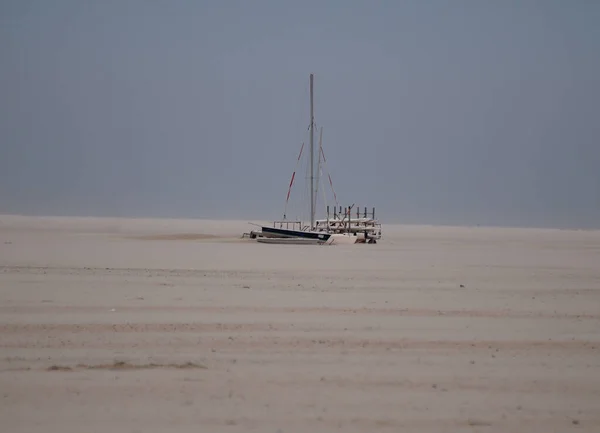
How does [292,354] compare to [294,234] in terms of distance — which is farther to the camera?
[294,234]

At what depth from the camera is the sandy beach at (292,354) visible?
6.06 metres

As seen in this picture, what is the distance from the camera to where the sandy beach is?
606cm

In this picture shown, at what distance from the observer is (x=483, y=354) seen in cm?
835

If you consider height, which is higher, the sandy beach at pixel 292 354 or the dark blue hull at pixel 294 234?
the dark blue hull at pixel 294 234

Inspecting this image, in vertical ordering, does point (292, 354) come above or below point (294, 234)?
below

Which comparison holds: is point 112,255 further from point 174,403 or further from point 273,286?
point 174,403

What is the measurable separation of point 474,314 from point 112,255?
13118 mm

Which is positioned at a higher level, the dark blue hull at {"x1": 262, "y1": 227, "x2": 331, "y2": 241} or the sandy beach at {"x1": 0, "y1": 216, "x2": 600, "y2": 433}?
the dark blue hull at {"x1": 262, "y1": 227, "x2": 331, "y2": 241}

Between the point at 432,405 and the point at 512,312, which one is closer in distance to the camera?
the point at 432,405

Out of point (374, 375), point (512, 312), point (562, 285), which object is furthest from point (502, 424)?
point (562, 285)

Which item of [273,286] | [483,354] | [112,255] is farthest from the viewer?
[112,255]

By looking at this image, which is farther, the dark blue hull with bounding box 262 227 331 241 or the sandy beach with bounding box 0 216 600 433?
the dark blue hull with bounding box 262 227 331 241

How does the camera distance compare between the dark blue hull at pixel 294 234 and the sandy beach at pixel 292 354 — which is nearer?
the sandy beach at pixel 292 354

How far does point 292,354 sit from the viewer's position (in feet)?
26.6
